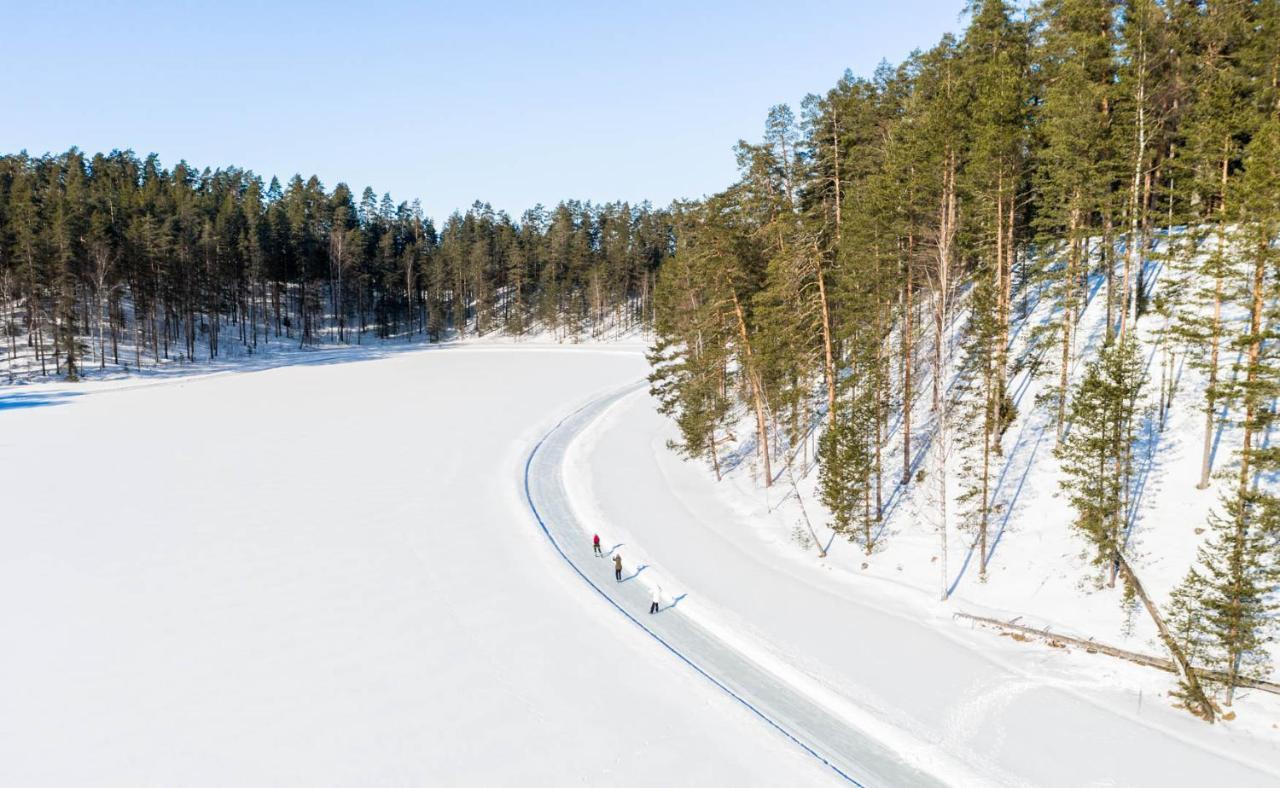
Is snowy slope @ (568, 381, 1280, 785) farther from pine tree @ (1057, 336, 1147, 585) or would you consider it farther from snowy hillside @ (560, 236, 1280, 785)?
pine tree @ (1057, 336, 1147, 585)

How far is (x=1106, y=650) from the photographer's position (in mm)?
20078

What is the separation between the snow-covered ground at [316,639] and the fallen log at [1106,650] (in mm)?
10164

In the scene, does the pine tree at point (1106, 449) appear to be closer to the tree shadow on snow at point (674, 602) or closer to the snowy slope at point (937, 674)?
the snowy slope at point (937, 674)

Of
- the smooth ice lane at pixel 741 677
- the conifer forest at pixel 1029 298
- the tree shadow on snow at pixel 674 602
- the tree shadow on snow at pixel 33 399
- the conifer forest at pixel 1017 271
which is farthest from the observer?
the tree shadow on snow at pixel 33 399

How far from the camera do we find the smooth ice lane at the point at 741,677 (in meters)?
16.8

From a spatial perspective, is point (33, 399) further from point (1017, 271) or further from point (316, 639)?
point (1017, 271)

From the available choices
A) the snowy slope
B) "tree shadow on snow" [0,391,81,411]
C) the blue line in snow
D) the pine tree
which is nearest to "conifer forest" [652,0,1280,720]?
the pine tree

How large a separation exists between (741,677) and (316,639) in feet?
49.1

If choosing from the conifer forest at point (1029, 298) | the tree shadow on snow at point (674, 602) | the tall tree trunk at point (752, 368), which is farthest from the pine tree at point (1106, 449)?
the tall tree trunk at point (752, 368)

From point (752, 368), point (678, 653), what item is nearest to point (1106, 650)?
point (678, 653)

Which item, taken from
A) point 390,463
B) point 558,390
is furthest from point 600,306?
point 390,463

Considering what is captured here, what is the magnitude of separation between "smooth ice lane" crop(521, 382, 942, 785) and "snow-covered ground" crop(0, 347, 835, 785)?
2.20ft

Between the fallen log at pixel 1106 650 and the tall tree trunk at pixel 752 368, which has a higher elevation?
the tall tree trunk at pixel 752 368

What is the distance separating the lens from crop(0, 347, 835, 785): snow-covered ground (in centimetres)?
1681
